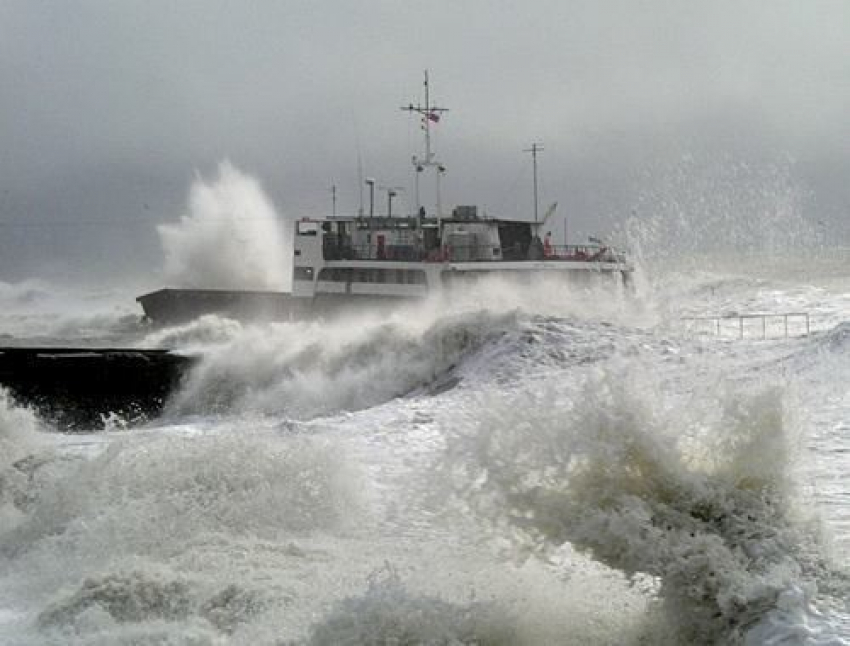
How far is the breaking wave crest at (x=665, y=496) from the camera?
18.1ft

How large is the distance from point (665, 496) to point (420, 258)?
24918 mm

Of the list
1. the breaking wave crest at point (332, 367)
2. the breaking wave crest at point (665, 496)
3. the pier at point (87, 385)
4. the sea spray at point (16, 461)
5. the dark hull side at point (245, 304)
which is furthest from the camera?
the dark hull side at point (245, 304)

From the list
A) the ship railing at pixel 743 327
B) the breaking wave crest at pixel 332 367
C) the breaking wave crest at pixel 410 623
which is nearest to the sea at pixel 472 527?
the breaking wave crest at pixel 410 623

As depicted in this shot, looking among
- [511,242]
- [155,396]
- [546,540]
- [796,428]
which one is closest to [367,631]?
[546,540]

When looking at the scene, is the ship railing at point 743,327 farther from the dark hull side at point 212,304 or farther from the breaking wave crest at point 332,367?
the dark hull side at point 212,304

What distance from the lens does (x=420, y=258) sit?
102 ft

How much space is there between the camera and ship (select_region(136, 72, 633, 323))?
98.3 ft

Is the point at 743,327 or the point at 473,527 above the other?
the point at 743,327

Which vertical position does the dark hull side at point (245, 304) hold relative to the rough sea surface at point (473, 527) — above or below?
above

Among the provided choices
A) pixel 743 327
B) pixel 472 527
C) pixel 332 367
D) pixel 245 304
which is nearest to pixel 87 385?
pixel 332 367

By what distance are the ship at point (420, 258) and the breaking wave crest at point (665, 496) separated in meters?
22.4

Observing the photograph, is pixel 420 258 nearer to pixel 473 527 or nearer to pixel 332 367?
pixel 332 367

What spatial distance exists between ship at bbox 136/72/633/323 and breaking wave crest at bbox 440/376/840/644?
73.4ft

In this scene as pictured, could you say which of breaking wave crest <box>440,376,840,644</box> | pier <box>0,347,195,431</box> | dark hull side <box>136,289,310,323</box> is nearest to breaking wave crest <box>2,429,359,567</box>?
breaking wave crest <box>440,376,840,644</box>
